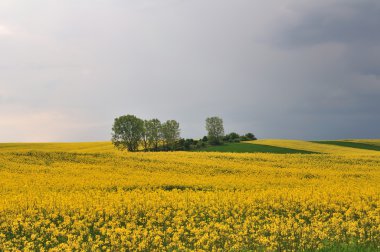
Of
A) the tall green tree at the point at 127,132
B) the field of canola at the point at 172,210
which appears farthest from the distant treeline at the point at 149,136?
the field of canola at the point at 172,210

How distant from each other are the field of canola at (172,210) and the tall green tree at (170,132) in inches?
2167

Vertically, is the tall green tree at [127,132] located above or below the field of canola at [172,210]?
above

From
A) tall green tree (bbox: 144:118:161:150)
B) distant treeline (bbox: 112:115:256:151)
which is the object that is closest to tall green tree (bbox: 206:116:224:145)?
distant treeline (bbox: 112:115:256:151)

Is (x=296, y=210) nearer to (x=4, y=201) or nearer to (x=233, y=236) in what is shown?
(x=233, y=236)

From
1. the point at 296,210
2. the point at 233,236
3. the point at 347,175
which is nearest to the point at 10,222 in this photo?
the point at 233,236

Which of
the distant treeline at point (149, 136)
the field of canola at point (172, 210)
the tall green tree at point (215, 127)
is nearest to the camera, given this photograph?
the field of canola at point (172, 210)

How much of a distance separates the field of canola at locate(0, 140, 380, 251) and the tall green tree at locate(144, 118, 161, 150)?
173 feet

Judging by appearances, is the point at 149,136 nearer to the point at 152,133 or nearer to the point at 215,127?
the point at 152,133

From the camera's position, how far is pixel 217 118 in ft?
359

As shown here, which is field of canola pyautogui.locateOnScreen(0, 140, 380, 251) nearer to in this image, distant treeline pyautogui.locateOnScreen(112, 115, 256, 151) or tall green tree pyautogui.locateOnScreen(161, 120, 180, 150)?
distant treeline pyautogui.locateOnScreen(112, 115, 256, 151)

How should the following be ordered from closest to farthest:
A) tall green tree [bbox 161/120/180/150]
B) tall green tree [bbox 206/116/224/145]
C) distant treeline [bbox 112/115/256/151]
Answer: distant treeline [bbox 112/115/256/151] → tall green tree [bbox 161/120/180/150] → tall green tree [bbox 206/116/224/145]

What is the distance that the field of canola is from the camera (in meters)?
11.6

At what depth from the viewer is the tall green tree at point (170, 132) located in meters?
97.1

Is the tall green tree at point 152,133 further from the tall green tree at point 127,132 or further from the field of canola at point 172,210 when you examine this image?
the field of canola at point 172,210
